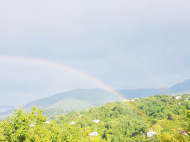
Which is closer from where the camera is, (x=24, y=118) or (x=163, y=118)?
(x=24, y=118)

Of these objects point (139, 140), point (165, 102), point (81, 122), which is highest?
point (165, 102)

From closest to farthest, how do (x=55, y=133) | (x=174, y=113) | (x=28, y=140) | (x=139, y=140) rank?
(x=28, y=140), (x=55, y=133), (x=139, y=140), (x=174, y=113)

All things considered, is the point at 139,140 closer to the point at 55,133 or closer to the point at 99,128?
the point at 99,128

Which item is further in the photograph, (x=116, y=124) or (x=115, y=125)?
(x=116, y=124)

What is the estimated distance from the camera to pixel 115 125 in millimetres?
65375

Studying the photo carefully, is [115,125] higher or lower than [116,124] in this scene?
lower

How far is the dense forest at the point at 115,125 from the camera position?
46.6 feet

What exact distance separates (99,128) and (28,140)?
57144 mm

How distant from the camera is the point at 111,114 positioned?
7938 centimetres

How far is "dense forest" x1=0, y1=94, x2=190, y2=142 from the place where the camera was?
1421 cm

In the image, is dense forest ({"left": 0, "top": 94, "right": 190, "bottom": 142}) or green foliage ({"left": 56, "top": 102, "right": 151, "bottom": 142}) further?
green foliage ({"left": 56, "top": 102, "right": 151, "bottom": 142})

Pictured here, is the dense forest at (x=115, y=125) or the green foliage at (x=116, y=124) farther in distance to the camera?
the green foliage at (x=116, y=124)

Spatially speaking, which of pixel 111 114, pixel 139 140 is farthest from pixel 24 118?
pixel 111 114

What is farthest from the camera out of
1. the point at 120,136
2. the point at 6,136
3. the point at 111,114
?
the point at 111,114
